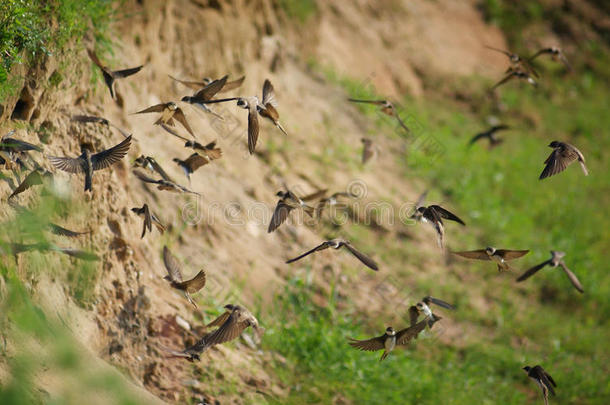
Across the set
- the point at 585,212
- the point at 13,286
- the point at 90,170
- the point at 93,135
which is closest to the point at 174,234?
the point at 93,135

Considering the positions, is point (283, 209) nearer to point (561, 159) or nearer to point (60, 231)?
point (60, 231)

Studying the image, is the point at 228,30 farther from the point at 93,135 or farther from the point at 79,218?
the point at 79,218

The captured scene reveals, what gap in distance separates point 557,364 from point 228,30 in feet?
15.7

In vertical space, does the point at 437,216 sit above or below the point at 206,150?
above

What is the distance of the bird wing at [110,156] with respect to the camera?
3774 mm

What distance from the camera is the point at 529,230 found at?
28.1 ft

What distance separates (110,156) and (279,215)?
1.15 meters

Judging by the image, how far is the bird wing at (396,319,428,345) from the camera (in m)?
4.13

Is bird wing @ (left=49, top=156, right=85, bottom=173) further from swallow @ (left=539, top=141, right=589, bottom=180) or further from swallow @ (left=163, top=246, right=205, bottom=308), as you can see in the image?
swallow @ (left=539, top=141, right=589, bottom=180)

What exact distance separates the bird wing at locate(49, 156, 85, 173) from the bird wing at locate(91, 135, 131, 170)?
0.07 meters

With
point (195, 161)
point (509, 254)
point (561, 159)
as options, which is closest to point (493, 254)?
point (509, 254)

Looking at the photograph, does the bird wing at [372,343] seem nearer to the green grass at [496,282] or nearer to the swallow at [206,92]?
the green grass at [496,282]

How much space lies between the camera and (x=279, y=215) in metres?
4.35

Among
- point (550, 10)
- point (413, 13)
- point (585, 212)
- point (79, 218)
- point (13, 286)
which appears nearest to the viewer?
point (13, 286)
